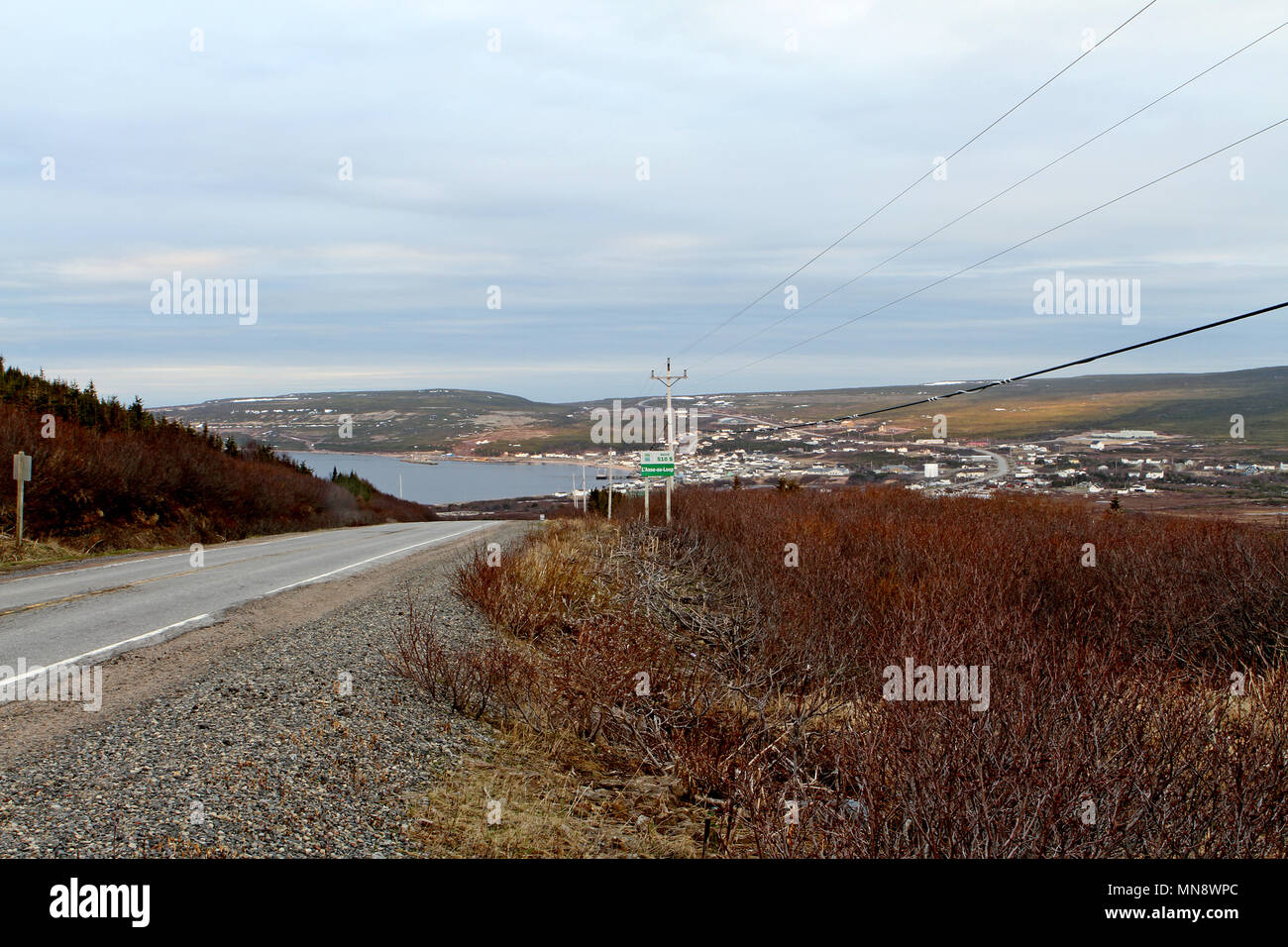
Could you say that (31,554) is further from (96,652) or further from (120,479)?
(96,652)

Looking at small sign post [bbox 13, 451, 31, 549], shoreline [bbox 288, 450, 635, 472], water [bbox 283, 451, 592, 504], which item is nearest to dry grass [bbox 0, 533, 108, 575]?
small sign post [bbox 13, 451, 31, 549]

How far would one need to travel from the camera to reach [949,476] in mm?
41250

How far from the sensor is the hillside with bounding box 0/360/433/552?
75.2 feet

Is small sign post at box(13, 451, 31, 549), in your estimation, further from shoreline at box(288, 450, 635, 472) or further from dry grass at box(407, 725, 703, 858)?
shoreline at box(288, 450, 635, 472)

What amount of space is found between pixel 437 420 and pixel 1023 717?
19074 centimetres

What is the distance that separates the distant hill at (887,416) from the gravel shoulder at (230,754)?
24.4 meters

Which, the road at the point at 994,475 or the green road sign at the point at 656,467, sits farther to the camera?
the road at the point at 994,475

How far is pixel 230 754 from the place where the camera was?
5949 millimetres

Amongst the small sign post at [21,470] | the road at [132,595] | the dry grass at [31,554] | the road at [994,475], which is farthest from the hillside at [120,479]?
the road at [994,475]

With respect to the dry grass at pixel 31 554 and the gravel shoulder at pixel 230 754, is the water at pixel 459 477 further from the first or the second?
the gravel shoulder at pixel 230 754

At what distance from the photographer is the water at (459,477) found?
122812 mm

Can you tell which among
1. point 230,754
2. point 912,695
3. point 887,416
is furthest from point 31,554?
point 887,416

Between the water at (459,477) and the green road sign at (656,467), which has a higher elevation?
the green road sign at (656,467)

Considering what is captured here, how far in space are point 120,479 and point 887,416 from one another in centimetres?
7430
